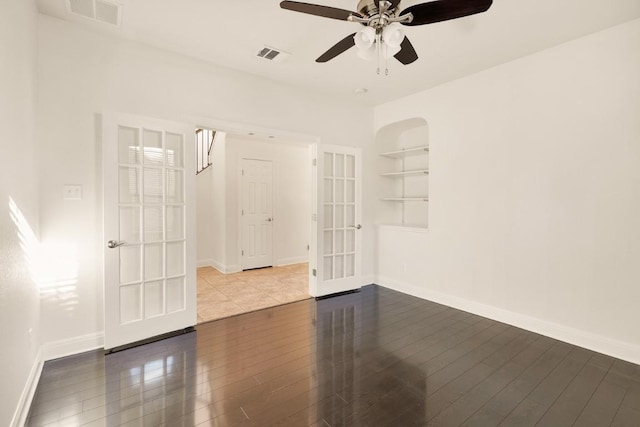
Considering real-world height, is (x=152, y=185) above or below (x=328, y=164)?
below

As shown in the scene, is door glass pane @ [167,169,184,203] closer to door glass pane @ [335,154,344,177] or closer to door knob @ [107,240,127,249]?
door knob @ [107,240,127,249]

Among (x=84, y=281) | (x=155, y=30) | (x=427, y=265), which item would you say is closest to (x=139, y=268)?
(x=84, y=281)

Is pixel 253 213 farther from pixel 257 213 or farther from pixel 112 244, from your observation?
pixel 112 244

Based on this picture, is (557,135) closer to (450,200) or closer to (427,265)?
(450,200)

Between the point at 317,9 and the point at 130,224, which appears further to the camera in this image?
the point at 130,224

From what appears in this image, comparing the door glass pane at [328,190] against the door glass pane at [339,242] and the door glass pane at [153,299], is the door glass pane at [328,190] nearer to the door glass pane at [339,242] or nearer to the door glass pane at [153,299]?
the door glass pane at [339,242]

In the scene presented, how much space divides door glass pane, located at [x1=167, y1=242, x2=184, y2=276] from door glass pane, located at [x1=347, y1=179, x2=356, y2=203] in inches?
95.0

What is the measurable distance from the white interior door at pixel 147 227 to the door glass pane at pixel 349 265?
7.13ft

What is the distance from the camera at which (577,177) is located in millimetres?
2865

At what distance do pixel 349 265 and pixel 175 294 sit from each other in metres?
2.42

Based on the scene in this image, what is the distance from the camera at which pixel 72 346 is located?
264cm

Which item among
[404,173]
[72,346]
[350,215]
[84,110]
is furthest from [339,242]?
[84,110]

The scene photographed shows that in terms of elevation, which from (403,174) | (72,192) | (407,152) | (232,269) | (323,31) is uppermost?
(323,31)

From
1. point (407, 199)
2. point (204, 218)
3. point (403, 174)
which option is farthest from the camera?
point (204, 218)
